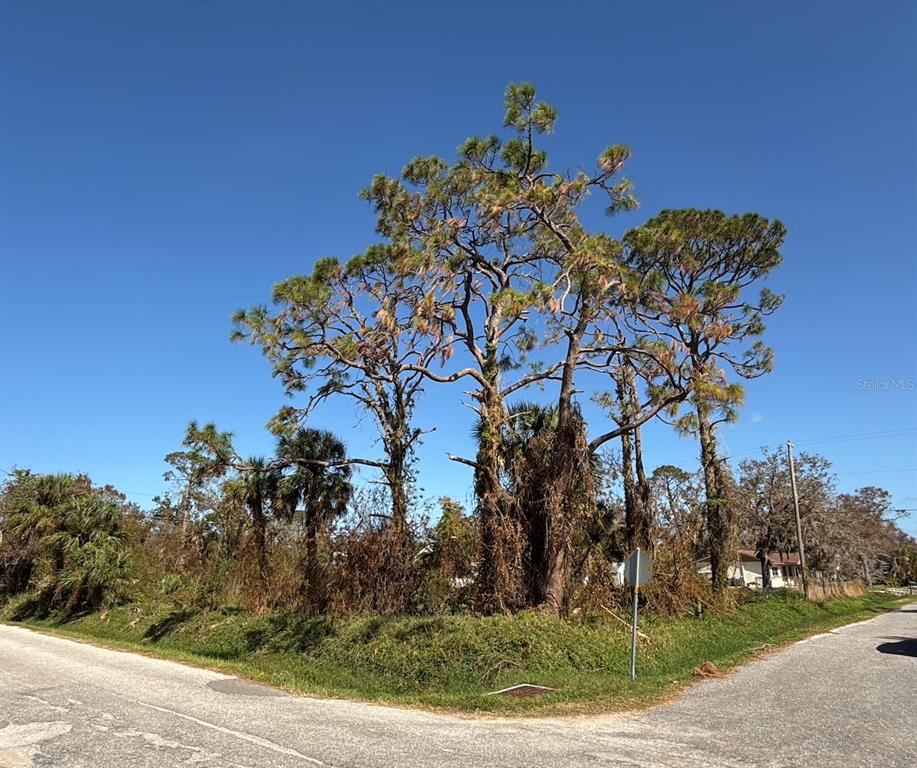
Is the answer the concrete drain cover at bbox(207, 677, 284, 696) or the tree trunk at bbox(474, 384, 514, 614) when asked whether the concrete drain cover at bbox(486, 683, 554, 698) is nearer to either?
the tree trunk at bbox(474, 384, 514, 614)

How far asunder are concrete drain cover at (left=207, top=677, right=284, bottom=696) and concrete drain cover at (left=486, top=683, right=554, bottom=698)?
12.2ft

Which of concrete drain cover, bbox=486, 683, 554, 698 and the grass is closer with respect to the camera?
concrete drain cover, bbox=486, 683, 554, 698

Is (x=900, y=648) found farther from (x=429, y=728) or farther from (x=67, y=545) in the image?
(x=67, y=545)

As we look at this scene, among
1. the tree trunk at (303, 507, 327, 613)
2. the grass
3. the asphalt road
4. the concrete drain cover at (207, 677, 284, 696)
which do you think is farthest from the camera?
the tree trunk at (303, 507, 327, 613)

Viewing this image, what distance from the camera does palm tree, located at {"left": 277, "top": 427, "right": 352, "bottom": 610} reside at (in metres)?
16.7

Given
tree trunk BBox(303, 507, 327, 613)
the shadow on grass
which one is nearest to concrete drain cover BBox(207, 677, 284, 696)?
tree trunk BBox(303, 507, 327, 613)

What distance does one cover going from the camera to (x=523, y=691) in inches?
392

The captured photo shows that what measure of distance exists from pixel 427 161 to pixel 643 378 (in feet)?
26.1

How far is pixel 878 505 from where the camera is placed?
59.3 metres

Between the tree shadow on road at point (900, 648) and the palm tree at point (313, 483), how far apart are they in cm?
1371

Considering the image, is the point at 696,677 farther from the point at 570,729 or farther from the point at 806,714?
the point at 570,729

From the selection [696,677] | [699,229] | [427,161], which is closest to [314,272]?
[427,161]

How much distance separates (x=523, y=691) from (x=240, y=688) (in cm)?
497

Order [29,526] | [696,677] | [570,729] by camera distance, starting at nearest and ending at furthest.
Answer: [570,729]
[696,677]
[29,526]
